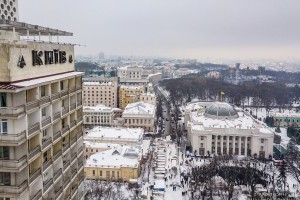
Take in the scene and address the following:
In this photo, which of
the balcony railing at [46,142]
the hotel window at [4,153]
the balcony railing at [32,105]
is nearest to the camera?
the hotel window at [4,153]

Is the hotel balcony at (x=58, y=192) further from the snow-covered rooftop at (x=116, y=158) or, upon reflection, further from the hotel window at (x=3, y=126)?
the snow-covered rooftop at (x=116, y=158)

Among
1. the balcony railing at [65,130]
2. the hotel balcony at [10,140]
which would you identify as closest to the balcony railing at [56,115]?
the balcony railing at [65,130]

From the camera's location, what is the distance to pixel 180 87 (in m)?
146

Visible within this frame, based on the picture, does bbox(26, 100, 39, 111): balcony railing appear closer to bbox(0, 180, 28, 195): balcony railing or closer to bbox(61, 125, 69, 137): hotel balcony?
bbox(0, 180, 28, 195): balcony railing

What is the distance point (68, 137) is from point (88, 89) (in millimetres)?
89983

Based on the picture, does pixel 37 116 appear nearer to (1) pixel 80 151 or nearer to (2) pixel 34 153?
(2) pixel 34 153

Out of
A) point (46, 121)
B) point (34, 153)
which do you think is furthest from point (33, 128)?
point (46, 121)

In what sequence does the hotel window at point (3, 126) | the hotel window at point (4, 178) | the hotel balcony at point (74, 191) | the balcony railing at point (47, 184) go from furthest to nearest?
the hotel balcony at point (74, 191) < the balcony railing at point (47, 184) < the hotel window at point (4, 178) < the hotel window at point (3, 126)

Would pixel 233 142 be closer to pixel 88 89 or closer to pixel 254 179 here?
pixel 254 179

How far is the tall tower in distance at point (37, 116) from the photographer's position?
43.8 ft

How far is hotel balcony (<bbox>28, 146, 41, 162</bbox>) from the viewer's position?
47.7 ft

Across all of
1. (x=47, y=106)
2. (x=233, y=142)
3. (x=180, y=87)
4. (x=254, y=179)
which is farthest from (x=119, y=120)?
(x=47, y=106)

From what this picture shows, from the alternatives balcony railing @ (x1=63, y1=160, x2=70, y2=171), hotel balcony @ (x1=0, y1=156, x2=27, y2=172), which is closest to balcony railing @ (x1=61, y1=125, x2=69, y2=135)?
balcony railing @ (x1=63, y1=160, x2=70, y2=171)

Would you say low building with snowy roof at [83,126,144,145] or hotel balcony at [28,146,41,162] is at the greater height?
hotel balcony at [28,146,41,162]
